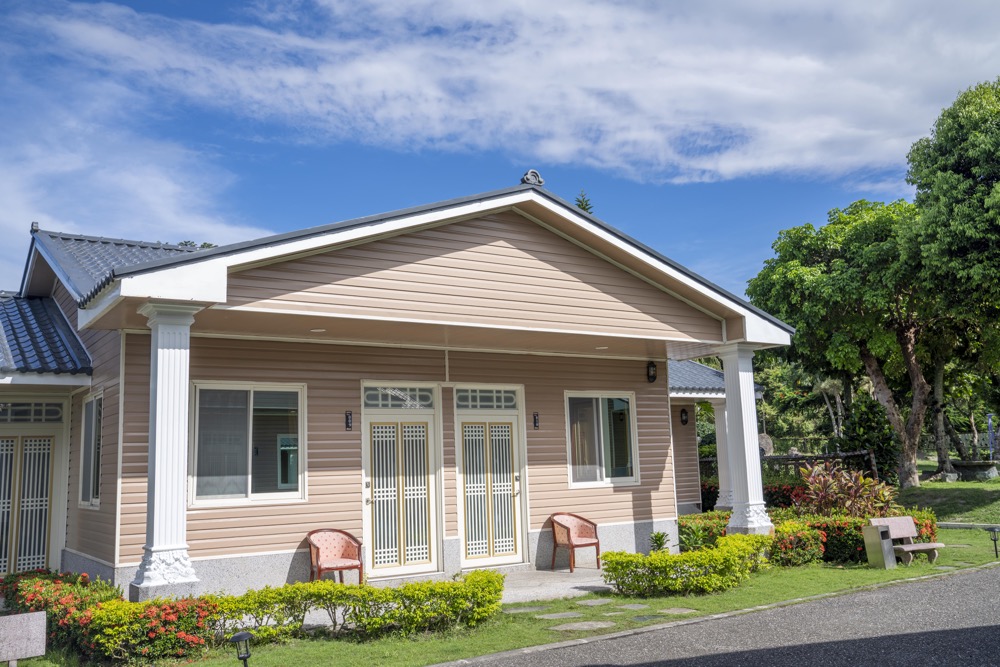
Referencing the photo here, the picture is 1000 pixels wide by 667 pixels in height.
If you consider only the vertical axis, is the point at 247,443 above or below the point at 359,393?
below

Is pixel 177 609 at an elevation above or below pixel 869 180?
below

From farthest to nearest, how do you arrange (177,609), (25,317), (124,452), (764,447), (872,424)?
(764,447), (872,424), (25,317), (124,452), (177,609)

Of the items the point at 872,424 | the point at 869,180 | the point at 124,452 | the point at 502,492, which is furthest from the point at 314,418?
the point at 869,180

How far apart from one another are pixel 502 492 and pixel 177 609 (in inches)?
233

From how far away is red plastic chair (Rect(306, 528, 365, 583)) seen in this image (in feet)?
34.1

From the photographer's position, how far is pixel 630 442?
45.1 ft

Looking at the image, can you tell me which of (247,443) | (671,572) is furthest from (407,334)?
(671,572)

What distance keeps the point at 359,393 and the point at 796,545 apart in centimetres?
690

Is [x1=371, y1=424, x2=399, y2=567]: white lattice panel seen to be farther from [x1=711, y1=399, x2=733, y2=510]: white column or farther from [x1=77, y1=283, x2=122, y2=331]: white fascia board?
[x1=711, y1=399, x2=733, y2=510]: white column

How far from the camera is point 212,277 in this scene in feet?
28.0

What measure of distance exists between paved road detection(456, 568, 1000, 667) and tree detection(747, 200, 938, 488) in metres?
14.1

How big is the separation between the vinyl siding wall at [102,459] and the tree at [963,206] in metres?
16.5

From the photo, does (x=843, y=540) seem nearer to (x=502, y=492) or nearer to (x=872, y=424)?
(x=502, y=492)

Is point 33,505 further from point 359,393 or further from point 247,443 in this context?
point 359,393
